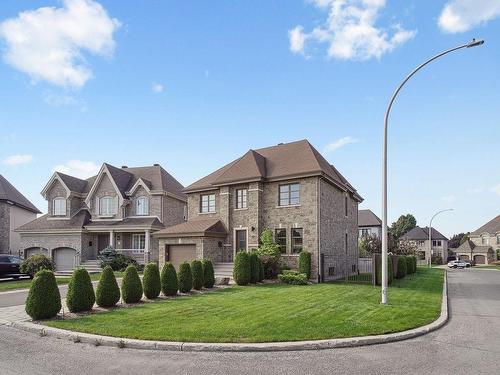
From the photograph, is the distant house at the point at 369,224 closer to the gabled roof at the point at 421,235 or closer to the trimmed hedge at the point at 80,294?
the gabled roof at the point at 421,235

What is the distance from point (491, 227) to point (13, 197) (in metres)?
86.2

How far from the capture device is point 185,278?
1766 centimetres

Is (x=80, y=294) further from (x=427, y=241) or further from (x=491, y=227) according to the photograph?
(x=491, y=227)

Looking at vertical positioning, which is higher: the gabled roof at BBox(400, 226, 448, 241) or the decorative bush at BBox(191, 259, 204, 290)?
the decorative bush at BBox(191, 259, 204, 290)

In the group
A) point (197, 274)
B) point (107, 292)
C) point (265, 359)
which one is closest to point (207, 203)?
point (197, 274)

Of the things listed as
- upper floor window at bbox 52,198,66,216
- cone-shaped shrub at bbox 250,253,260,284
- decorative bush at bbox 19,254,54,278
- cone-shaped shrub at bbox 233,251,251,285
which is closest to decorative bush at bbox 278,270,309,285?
cone-shaped shrub at bbox 250,253,260,284

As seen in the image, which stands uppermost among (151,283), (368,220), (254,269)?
(368,220)

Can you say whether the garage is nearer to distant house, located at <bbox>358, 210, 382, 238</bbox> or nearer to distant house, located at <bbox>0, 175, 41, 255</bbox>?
distant house, located at <bbox>0, 175, 41, 255</bbox>

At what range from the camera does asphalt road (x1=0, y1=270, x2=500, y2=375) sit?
7484mm

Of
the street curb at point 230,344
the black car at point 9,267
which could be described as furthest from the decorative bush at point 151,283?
the black car at point 9,267

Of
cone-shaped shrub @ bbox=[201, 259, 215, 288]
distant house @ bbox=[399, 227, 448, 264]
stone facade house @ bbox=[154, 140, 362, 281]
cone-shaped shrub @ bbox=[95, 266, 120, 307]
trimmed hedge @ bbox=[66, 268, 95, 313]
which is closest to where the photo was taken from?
trimmed hedge @ bbox=[66, 268, 95, 313]

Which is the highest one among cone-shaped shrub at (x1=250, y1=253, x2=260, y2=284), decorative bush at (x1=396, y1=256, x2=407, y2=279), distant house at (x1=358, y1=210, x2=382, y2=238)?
distant house at (x1=358, y1=210, x2=382, y2=238)

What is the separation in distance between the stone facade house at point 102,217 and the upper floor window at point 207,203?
6.71 m

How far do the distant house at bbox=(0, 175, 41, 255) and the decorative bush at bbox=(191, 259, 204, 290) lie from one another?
30.1 m
